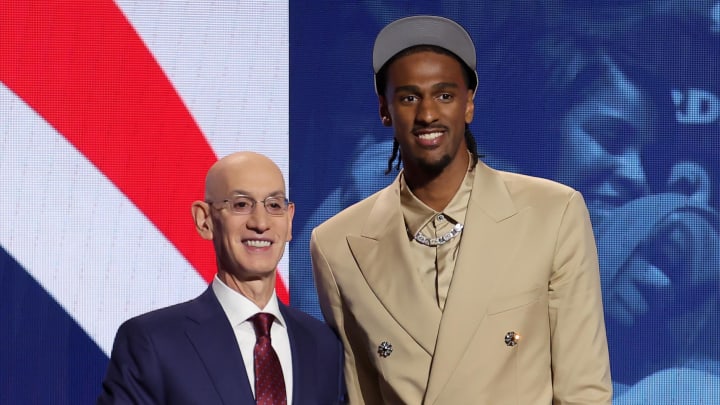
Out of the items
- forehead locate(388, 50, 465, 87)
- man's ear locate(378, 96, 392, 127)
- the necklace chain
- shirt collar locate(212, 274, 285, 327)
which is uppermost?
forehead locate(388, 50, 465, 87)

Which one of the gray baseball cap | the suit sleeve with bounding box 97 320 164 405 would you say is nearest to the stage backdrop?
the gray baseball cap

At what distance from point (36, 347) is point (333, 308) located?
5.39 ft

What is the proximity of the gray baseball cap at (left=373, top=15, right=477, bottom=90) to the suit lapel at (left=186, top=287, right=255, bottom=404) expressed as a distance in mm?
663

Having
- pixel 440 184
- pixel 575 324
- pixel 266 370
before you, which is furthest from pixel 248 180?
pixel 575 324

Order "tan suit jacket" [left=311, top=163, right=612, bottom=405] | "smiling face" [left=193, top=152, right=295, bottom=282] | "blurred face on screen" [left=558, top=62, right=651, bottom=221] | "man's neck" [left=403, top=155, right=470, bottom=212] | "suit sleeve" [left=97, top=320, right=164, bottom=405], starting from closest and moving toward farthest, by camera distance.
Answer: "suit sleeve" [left=97, top=320, right=164, bottom=405] → "smiling face" [left=193, top=152, right=295, bottom=282] → "tan suit jacket" [left=311, top=163, right=612, bottom=405] → "man's neck" [left=403, top=155, right=470, bottom=212] → "blurred face on screen" [left=558, top=62, right=651, bottom=221]

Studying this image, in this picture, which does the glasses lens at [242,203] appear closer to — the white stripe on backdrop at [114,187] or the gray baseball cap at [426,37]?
the gray baseball cap at [426,37]

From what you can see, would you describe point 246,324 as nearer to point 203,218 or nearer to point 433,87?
point 203,218

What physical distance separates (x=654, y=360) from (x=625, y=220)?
1.60 feet

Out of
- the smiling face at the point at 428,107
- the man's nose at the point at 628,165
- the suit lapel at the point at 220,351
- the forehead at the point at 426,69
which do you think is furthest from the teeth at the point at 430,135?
the man's nose at the point at 628,165

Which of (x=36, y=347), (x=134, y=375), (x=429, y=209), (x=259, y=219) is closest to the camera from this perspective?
(x=134, y=375)

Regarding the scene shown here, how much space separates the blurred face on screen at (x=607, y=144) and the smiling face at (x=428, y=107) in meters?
1.52

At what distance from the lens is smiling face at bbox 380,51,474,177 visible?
2109 millimetres

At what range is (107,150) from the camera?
3.55m

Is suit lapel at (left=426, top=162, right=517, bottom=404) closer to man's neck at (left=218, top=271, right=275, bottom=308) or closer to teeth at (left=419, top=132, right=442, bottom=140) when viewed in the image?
teeth at (left=419, top=132, right=442, bottom=140)
